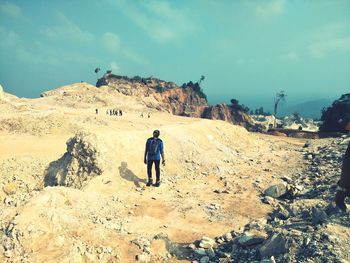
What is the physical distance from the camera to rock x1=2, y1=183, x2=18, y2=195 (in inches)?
701

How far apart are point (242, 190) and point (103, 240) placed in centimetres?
808

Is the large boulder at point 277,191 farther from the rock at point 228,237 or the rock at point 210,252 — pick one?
the rock at point 210,252

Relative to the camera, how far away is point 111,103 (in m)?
65.3

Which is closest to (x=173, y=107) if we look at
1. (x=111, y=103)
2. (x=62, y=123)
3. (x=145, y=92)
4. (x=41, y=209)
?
(x=145, y=92)

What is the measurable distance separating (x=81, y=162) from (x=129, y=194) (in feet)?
10.5

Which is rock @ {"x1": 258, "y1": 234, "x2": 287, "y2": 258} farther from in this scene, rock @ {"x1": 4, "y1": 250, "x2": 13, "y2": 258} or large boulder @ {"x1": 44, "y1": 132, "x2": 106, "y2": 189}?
large boulder @ {"x1": 44, "y1": 132, "x2": 106, "y2": 189}

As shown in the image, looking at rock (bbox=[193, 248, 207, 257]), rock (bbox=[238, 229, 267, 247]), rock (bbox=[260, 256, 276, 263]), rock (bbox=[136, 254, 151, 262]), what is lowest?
rock (bbox=[136, 254, 151, 262])

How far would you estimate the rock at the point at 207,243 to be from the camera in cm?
950

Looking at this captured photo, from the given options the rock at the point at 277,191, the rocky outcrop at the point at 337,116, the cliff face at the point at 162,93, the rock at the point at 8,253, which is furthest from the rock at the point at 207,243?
the cliff face at the point at 162,93

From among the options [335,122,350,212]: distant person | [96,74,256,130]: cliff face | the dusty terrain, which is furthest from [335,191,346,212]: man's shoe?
[96,74,256,130]: cliff face

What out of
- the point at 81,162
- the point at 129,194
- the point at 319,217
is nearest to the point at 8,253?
the point at 129,194

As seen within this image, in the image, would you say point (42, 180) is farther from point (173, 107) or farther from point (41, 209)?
point (173, 107)

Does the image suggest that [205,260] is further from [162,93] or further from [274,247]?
[162,93]

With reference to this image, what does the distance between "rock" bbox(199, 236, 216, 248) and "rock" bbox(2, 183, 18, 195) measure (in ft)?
40.1
